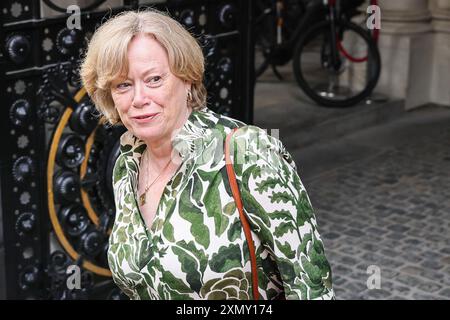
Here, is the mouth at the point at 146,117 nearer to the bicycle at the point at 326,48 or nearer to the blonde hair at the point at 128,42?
the blonde hair at the point at 128,42

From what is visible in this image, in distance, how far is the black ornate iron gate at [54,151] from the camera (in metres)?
4.89

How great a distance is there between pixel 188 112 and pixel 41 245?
265 centimetres

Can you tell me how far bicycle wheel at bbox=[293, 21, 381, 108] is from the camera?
9.66 m

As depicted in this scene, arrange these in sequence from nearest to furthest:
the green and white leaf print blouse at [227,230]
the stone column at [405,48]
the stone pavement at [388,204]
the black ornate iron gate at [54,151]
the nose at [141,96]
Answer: the green and white leaf print blouse at [227,230]
the nose at [141,96]
the black ornate iron gate at [54,151]
the stone pavement at [388,204]
the stone column at [405,48]

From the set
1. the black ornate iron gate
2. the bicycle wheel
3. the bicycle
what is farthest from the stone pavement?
the black ornate iron gate

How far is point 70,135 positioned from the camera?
5.21 m

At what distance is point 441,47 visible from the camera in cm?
1009

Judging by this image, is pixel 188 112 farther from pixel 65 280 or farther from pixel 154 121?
pixel 65 280

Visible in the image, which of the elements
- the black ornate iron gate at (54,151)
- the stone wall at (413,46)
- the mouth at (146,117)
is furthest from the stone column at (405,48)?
the mouth at (146,117)

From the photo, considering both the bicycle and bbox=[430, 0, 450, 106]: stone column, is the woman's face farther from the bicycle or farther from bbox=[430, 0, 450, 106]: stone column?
bbox=[430, 0, 450, 106]: stone column

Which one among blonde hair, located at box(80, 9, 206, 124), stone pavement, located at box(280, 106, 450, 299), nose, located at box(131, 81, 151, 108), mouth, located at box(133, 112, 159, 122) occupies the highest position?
blonde hair, located at box(80, 9, 206, 124)

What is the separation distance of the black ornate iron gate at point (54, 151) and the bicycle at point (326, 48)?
4125mm

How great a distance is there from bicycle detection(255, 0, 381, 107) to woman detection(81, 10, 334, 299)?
700cm
